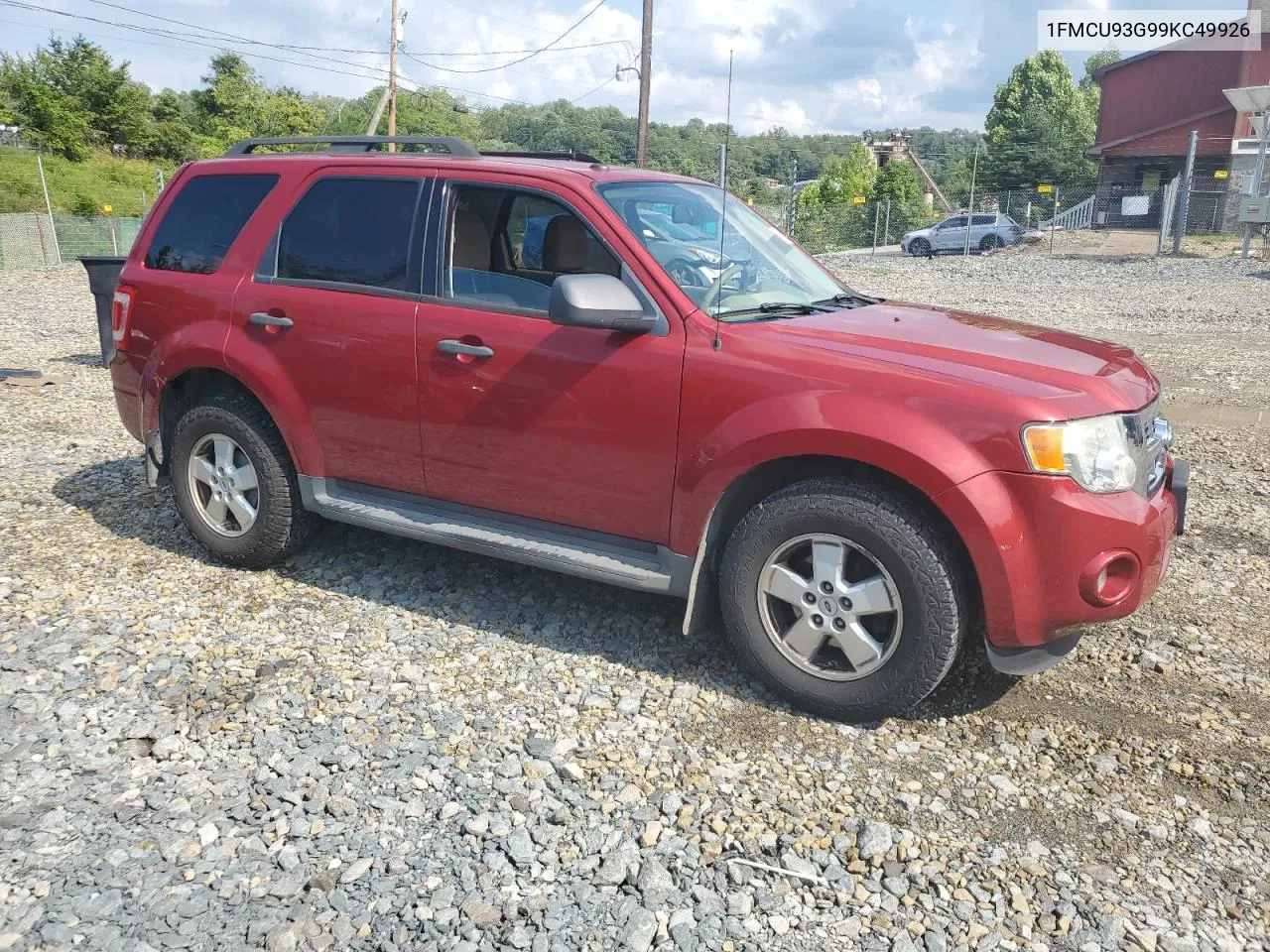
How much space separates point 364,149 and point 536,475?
1990 mm

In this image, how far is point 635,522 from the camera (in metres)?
4.04

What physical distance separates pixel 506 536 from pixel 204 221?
232cm

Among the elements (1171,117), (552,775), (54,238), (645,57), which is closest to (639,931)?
(552,775)

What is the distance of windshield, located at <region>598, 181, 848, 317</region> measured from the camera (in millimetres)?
4090

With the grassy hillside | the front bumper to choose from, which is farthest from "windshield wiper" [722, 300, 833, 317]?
the grassy hillside

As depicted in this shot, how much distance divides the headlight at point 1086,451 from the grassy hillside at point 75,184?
109ft

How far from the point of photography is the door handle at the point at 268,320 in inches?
185

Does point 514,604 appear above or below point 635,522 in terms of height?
below

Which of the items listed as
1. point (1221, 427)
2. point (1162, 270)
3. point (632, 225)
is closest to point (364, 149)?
point (632, 225)

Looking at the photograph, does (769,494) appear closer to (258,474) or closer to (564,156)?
(564,156)

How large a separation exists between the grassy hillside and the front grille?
109ft

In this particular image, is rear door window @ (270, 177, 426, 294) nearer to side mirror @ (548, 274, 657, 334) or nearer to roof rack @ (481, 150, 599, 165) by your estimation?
roof rack @ (481, 150, 599, 165)

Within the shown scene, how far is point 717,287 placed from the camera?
160 inches

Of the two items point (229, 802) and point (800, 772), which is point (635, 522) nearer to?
point (800, 772)
